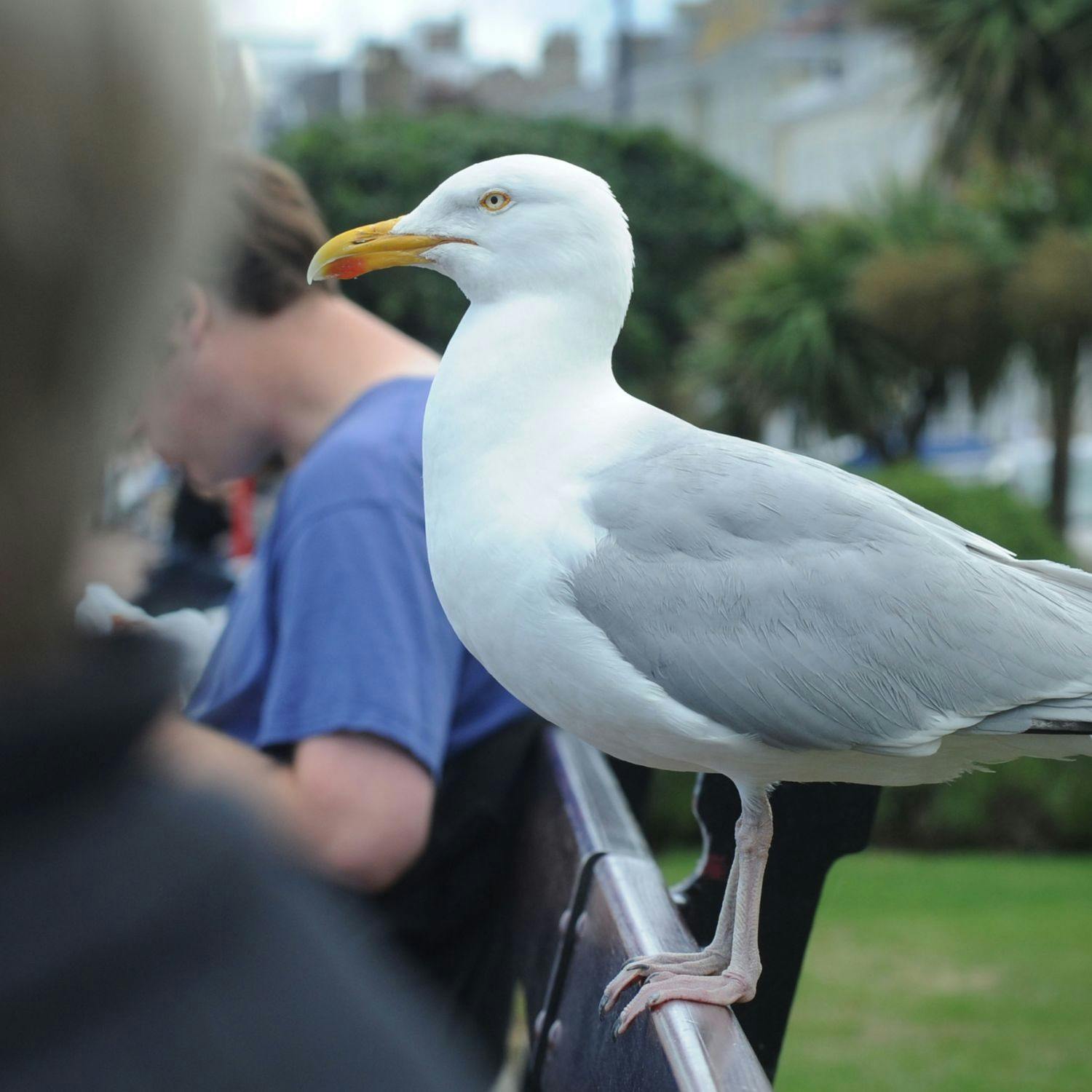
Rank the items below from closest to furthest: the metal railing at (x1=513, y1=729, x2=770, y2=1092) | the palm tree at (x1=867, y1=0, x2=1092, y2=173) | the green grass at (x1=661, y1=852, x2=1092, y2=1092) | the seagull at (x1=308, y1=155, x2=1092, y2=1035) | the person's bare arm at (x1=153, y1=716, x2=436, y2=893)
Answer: the metal railing at (x1=513, y1=729, x2=770, y2=1092), the seagull at (x1=308, y1=155, x2=1092, y2=1035), the person's bare arm at (x1=153, y1=716, x2=436, y2=893), the green grass at (x1=661, y1=852, x2=1092, y2=1092), the palm tree at (x1=867, y1=0, x2=1092, y2=173)

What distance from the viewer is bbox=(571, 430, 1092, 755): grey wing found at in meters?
1.32

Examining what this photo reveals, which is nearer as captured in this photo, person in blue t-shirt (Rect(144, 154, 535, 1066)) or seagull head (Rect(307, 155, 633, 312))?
seagull head (Rect(307, 155, 633, 312))

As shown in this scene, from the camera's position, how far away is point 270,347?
264 centimetres

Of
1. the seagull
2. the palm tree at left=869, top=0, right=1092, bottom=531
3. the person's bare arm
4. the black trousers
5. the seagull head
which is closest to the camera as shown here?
the seagull

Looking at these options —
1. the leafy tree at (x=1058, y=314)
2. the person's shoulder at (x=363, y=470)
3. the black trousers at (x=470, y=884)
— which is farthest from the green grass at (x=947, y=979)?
the leafy tree at (x=1058, y=314)

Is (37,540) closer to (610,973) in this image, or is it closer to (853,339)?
(610,973)

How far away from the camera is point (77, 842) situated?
0.66 m

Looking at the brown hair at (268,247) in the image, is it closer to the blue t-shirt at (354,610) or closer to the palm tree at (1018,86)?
the blue t-shirt at (354,610)

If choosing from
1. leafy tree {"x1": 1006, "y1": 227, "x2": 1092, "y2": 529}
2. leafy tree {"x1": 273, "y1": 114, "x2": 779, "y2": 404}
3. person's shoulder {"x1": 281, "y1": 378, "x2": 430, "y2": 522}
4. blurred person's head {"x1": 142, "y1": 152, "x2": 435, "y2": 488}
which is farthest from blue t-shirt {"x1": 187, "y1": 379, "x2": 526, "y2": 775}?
leafy tree {"x1": 273, "y1": 114, "x2": 779, "y2": 404}

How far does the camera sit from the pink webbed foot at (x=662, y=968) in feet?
4.50

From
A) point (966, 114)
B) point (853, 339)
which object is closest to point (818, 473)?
point (853, 339)

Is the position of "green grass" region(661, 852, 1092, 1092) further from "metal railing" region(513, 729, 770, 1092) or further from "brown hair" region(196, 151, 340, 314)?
"brown hair" region(196, 151, 340, 314)

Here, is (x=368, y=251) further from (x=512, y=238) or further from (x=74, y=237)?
(x=74, y=237)

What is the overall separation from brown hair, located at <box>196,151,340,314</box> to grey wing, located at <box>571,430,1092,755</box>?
1.32m
